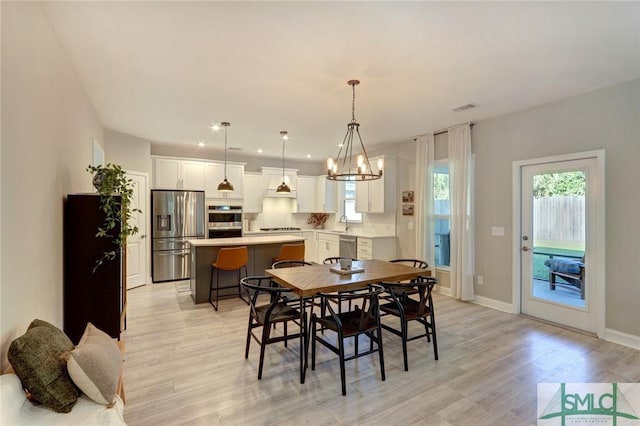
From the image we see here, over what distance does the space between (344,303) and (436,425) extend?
2.87 meters

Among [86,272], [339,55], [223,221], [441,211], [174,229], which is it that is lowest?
[86,272]

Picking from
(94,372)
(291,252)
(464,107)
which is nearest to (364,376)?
(94,372)

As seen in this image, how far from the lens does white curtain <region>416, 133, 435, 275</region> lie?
552 centimetres

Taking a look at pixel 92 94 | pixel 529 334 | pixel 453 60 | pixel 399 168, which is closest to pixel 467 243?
pixel 529 334

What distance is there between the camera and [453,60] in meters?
2.86

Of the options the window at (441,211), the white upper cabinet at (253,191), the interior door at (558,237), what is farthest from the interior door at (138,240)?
the interior door at (558,237)

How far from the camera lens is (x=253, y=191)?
24.7ft

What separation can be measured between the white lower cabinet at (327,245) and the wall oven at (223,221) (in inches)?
77.7

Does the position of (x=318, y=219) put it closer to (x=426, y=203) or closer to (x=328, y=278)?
(x=426, y=203)

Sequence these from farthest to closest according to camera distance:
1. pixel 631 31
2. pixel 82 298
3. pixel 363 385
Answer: pixel 82 298, pixel 363 385, pixel 631 31

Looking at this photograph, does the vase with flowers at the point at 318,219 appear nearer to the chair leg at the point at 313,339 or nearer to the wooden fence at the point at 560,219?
the wooden fence at the point at 560,219

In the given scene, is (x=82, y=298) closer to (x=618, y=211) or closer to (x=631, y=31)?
(x=631, y=31)

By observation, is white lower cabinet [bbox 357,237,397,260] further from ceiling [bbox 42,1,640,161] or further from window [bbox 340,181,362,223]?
ceiling [bbox 42,1,640,161]

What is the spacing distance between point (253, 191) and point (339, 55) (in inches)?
204
